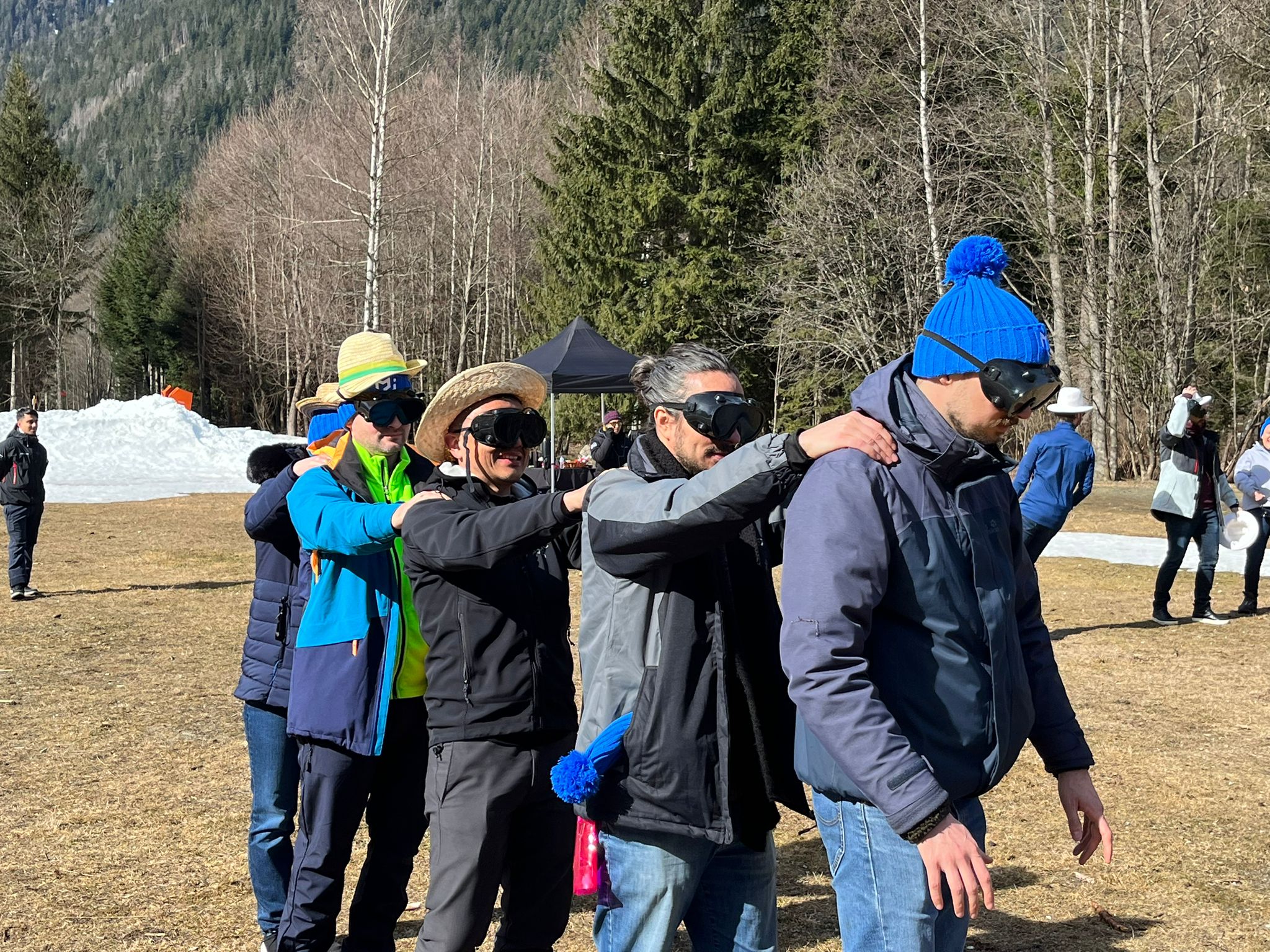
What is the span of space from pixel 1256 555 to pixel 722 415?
9.98m

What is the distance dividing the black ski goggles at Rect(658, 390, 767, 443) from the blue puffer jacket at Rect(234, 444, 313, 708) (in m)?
1.66

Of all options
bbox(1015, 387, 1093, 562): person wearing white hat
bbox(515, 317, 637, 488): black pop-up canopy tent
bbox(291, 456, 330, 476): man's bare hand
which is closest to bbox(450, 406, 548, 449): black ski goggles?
bbox(291, 456, 330, 476): man's bare hand

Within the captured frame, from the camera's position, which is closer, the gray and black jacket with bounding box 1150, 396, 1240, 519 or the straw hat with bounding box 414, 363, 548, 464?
the straw hat with bounding box 414, 363, 548, 464

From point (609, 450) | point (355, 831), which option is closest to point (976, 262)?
point (355, 831)

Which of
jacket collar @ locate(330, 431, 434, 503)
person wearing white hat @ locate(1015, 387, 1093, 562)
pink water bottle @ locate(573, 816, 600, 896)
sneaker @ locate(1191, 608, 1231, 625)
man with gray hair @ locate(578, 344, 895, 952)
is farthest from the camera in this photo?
sneaker @ locate(1191, 608, 1231, 625)

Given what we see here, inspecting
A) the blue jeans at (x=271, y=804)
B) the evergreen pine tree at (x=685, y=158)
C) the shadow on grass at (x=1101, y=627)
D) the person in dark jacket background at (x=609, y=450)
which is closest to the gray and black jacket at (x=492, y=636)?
the blue jeans at (x=271, y=804)

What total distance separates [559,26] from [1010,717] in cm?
12952

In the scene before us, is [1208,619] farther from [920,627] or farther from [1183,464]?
[920,627]

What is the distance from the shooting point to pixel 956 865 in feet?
6.79

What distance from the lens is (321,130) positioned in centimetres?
5416

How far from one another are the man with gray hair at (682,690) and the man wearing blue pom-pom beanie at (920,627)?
226mm

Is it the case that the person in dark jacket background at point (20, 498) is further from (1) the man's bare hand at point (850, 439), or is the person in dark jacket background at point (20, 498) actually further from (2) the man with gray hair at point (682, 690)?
(1) the man's bare hand at point (850, 439)

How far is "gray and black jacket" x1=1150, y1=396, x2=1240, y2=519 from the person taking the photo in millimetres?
10219

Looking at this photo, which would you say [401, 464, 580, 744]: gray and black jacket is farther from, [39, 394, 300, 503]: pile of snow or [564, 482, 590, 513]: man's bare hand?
[39, 394, 300, 503]: pile of snow
